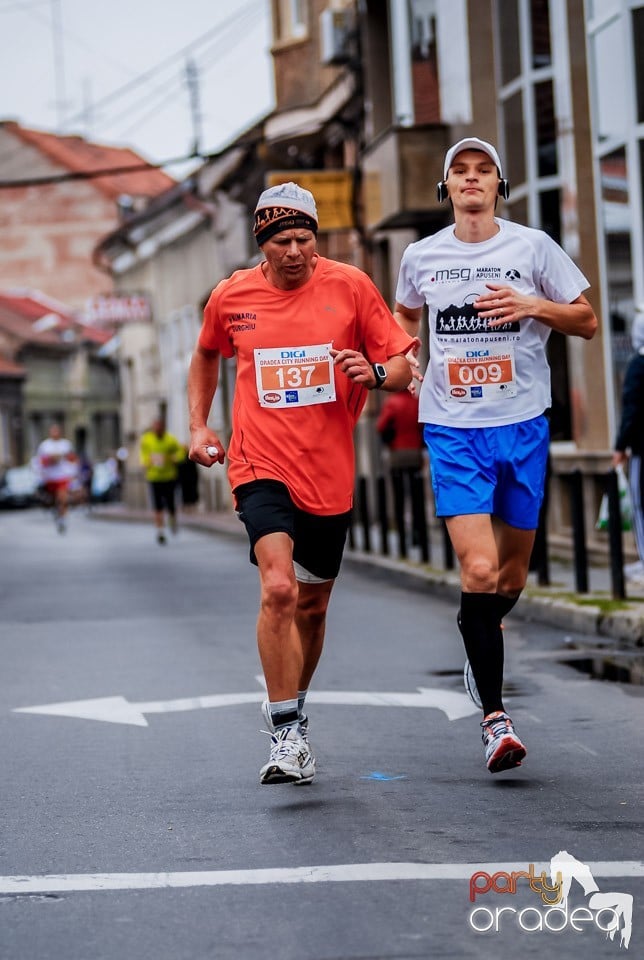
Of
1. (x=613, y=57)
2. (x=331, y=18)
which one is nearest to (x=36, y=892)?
(x=613, y=57)

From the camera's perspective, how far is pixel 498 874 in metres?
4.72

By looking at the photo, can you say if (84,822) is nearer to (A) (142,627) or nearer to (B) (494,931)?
(B) (494,931)

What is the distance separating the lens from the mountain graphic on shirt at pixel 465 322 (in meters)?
6.57

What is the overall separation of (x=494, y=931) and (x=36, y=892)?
47.9 inches

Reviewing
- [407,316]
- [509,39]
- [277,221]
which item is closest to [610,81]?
[509,39]

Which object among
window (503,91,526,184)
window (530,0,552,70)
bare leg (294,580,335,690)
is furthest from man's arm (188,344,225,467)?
window (503,91,526,184)

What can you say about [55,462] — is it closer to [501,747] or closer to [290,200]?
[290,200]

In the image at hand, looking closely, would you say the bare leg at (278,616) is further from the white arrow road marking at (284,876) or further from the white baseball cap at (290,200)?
the white arrow road marking at (284,876)

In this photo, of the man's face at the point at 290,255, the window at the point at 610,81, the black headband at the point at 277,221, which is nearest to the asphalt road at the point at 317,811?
the man's face at the point at 290,255

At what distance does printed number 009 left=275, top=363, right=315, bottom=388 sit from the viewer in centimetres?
629

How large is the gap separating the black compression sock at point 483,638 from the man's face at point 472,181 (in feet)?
4.44

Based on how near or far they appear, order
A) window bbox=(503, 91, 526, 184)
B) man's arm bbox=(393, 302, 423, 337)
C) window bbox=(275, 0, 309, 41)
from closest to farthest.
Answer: man's arm bbox=(393, 302, 423, 337) < window bbox=(503, 91, 526, 184) < window bbox=(275, 0, 309, 41)

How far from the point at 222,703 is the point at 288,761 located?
2389mm

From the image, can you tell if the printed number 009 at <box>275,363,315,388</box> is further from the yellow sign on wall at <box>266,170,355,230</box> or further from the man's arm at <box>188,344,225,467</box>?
the yellow sign on wall at <box>266,170,355,230</box>
